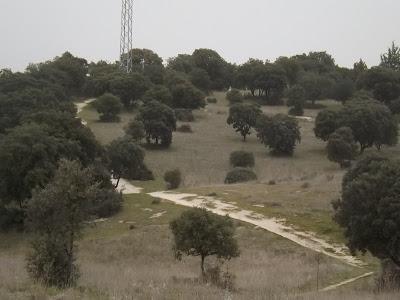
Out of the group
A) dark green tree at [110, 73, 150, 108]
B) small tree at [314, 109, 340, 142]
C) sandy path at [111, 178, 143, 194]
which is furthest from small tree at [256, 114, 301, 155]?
dark green tree at [110, 73, 150, 108]

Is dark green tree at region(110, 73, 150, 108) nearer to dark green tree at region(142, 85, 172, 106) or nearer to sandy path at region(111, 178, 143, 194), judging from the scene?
dark green tree at region(142, 85, 172, 106)

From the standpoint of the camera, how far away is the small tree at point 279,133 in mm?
64125

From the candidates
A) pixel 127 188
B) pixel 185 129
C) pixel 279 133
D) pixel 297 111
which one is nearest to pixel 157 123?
pixel 185 129

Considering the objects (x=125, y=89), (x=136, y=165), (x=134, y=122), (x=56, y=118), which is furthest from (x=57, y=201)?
(x=125, y=89)

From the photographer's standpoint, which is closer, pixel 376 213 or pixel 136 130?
pixel 376 213

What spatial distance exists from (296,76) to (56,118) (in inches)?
2928

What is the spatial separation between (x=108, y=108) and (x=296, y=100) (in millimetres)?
29247

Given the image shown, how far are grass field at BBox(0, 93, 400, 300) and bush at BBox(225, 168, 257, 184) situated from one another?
1440 millimetres

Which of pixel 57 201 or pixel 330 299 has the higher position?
pixel 57 201

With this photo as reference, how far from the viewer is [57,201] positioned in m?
14.9

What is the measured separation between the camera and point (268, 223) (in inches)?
1321

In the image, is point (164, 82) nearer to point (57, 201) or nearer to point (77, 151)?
point (77, 151)

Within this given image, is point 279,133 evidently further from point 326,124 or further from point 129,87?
point 129,87

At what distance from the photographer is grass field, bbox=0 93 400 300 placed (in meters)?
11.6
